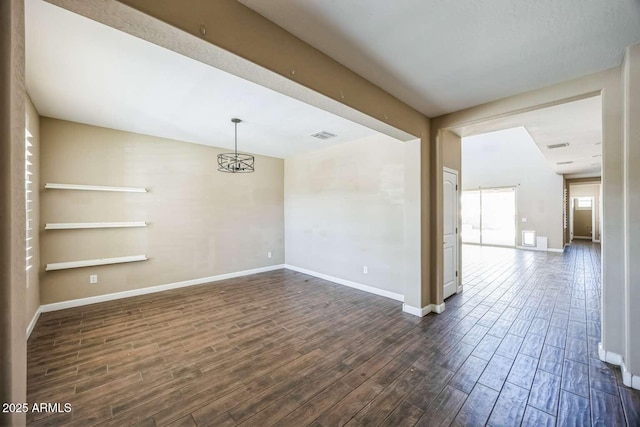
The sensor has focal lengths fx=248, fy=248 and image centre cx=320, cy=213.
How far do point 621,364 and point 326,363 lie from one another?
2722 millimetres

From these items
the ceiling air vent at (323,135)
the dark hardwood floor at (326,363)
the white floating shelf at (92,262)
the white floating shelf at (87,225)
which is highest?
A: the ceiling air vent at (323,135)

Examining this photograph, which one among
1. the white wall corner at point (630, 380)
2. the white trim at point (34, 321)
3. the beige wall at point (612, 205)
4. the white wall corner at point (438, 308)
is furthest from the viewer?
the white wall corner at point (438, 308)

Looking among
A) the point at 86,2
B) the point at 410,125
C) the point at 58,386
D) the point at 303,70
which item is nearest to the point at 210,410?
the point at 58,386

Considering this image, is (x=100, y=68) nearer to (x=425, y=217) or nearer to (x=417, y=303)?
(x=425, y=217)

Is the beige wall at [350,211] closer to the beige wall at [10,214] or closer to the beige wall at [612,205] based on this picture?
the beige wall at [612,205]

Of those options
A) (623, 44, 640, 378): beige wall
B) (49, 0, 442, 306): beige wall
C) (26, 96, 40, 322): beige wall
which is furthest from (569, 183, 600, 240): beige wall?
(26, 96, 40, 322): beige wall

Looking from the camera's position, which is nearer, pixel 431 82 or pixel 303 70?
pixel 303 70

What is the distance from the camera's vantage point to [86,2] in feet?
3.96

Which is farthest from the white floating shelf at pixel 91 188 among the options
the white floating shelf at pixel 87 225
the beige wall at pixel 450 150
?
the beige wall at pixel 450 150

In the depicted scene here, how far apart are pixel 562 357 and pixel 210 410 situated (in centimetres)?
337

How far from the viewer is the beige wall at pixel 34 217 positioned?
317cm

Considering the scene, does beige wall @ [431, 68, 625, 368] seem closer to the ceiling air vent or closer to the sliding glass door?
the ceiling air vent

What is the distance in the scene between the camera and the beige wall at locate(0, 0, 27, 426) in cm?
90

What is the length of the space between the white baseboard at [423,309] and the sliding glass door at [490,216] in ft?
27.1
